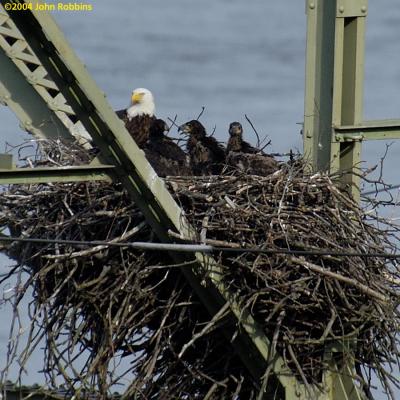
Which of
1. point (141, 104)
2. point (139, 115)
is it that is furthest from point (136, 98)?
point (139, 115)

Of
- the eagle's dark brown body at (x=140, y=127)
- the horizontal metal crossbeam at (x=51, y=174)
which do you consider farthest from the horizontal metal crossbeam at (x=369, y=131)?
the eagle's dark brown body at (x=140, y=127)

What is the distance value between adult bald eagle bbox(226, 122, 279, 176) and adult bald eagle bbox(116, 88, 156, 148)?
87 cm

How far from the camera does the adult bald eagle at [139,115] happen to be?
1335 cm

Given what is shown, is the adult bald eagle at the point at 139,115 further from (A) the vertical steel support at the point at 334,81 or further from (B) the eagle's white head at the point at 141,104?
(A) the vertical steel support at the point at 334,81

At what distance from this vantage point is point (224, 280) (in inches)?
408

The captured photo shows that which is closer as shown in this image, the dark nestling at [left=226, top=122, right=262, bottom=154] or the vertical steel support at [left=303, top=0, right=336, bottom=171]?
the vertical steel support at [left=303, top=0, right=336, bottom=171]

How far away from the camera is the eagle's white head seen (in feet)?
46.6

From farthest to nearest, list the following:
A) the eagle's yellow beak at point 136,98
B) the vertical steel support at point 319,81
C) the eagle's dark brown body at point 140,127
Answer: the eagle's yellow beak at point 136,98 → the eagle's dark brown body at point 140,127 → the vertical steel support at point 319,81

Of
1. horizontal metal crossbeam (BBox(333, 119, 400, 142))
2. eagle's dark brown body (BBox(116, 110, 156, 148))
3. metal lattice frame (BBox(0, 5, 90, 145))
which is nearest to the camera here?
horizontal metal crossbeam (BBox(333, 119, 400, 142))

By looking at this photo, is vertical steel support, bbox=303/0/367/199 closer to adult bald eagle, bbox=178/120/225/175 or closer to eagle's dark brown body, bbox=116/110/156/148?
adult bald eagle, bbox=178/120/225/175

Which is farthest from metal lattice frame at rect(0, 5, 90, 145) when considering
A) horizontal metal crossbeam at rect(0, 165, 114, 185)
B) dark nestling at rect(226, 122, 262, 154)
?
horizontal metal crossbeam at rect(0, 165, 114, 185)

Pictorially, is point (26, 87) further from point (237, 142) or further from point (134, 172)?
point (134, 172)

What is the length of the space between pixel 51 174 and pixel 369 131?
272cm

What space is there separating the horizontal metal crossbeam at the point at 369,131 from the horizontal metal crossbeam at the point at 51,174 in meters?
2.17
